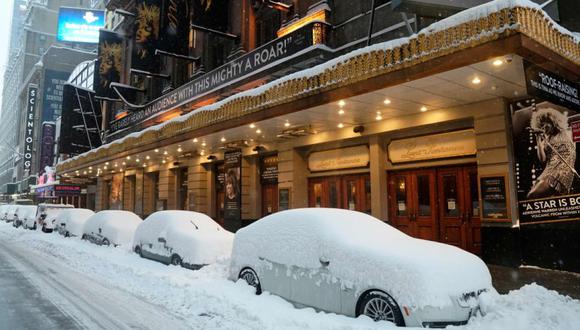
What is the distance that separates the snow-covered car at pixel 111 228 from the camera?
1455cm

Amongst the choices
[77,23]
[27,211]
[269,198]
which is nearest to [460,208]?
[269,198]

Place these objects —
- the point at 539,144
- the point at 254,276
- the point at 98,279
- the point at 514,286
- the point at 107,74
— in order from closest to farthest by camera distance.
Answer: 1. the point at 254,276
2. the point at 514,286
3. the point at 98,279
4. the point at 539,144
5. the point at 107,74

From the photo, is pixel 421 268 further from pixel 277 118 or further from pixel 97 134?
pixel 97 134

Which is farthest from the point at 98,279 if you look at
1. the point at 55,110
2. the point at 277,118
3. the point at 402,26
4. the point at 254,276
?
the point at 55,110

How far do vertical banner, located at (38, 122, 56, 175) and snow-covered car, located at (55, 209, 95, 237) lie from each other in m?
50.0

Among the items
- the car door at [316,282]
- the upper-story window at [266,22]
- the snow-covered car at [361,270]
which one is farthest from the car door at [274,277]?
the upper-story window at [266,22]

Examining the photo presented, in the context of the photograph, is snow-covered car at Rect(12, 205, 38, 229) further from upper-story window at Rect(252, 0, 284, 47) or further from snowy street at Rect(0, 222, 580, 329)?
snowy street at Rect(0, 222, 580, 329)

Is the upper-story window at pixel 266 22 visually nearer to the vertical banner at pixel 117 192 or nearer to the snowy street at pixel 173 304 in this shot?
the snowy street at pixel 173 304

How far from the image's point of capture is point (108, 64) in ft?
109

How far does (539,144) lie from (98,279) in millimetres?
10743

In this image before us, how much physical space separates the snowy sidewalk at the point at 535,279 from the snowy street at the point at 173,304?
127 centimetres

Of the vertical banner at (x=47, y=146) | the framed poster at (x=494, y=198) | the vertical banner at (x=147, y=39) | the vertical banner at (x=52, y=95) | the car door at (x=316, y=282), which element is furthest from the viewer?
the vertical banner at (x=52, y=95)

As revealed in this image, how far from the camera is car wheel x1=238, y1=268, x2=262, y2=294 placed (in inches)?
290

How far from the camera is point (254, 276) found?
749 centimetres
